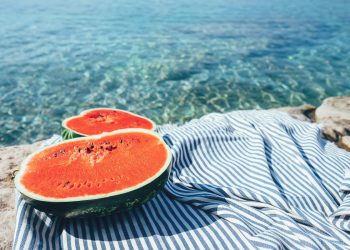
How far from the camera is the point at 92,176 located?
2.14 metres

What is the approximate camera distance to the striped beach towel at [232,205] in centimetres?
212

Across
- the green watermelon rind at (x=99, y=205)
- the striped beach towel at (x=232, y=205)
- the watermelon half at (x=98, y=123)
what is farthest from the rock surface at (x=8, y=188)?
the watermelon half at (x=98, y=123)

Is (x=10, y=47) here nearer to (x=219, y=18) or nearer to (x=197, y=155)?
(x=197, y=155)

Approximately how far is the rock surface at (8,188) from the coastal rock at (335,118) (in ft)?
12.4

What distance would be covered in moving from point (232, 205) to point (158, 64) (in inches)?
268

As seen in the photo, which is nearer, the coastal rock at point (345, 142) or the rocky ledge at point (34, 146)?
the rocky ledge at point (34, 146)

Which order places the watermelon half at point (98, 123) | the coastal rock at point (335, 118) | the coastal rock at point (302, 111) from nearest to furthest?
the watermelon half at point (98, 123)
the coastal rock at point (335, 118)
the coastal rock at point (302, 111)

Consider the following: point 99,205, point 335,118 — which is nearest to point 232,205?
point 99,205

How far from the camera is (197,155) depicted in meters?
3.30

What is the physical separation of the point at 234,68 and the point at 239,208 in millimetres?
6830

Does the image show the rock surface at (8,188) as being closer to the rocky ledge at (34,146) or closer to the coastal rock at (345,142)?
the rocky ledge at (34,146)

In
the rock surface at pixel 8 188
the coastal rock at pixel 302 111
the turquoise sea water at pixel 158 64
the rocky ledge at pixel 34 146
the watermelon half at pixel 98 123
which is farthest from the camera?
the turquoise sea water at pixel 158 64

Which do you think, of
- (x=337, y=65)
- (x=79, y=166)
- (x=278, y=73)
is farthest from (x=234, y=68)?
(x=79, y=166)

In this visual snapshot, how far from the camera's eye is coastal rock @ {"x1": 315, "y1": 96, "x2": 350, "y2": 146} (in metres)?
4.45
